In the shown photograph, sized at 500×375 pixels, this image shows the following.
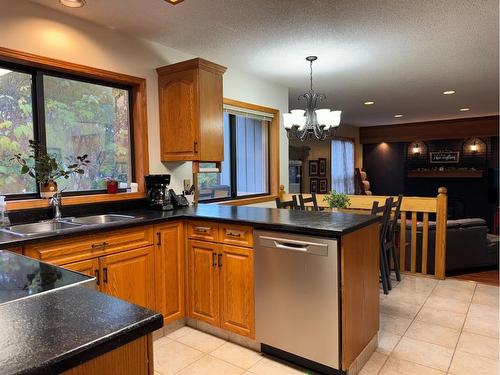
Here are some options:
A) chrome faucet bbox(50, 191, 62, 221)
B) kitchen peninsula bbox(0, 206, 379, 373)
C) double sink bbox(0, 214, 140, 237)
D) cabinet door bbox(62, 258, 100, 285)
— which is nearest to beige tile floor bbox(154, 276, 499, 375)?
kitchen peninsula bbox(0, 206, 379, 373)

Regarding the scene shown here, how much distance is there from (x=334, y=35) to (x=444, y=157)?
7295mm

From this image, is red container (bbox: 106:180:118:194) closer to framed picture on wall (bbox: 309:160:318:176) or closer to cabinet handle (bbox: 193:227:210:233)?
cabinet handle (bbox: 193:227:210:233)

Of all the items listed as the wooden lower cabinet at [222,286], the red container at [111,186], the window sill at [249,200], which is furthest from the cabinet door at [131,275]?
the window sill at [249,200]

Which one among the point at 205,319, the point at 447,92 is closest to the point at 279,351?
the point at 205,319

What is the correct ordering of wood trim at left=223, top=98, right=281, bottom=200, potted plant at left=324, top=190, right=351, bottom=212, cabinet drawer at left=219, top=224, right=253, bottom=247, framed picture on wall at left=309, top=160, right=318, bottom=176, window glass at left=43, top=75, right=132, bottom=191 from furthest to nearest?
framed picture on wall at left=309, top=160, right=318, bottom=176, wood trim at left=223, top=98, right=281, bottom=200, potted plant at left=324, top=190, right=351, bottom=212, window glass at left=43, top=75, right=132, bottom=191, cabinet drawer at left=219, top=224, right=253, bottom=247

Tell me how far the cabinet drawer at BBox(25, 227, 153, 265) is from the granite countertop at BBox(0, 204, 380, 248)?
0.05m

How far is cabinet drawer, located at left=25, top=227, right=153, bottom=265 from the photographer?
76.9 inches

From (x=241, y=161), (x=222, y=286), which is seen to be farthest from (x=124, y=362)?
(x=241, y=161)

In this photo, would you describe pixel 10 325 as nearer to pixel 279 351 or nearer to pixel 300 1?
pixel 279 351

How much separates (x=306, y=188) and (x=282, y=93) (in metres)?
3.89

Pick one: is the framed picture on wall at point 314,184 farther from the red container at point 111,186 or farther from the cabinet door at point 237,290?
the cabinet door at point 237,290

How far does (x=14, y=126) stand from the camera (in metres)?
2.53

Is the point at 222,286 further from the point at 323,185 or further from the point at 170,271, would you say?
the point at 323,185

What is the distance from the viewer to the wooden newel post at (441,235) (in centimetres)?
389
